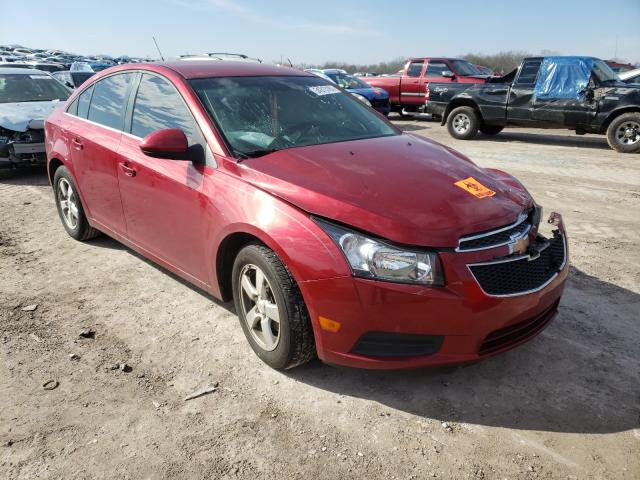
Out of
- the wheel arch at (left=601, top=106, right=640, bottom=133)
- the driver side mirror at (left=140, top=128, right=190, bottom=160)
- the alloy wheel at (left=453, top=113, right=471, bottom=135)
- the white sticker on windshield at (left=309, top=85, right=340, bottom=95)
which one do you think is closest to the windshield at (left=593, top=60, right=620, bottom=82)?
the wheel arch at (left=601, top=106, right=640, bottom=133)

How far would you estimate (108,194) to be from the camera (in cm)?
407

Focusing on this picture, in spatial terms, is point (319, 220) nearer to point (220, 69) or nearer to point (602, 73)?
point (220, 69)

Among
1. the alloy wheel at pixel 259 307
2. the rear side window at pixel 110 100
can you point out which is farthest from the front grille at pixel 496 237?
the rear side window at pixel 110 100

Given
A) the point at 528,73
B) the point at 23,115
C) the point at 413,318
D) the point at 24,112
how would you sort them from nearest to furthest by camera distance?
the point at 413,318 < the point at 23,115 < the point at 24,112 < the point at 528,73

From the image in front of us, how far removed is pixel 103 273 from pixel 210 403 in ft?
7.05

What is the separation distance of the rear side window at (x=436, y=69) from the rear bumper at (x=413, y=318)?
14.2 metres

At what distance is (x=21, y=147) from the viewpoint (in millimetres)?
7422

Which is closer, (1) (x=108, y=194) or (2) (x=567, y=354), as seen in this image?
(2) (x=567, y=354)

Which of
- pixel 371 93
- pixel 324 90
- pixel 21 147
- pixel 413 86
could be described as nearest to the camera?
pixel 324 90

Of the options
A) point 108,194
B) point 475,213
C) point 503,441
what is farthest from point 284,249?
point 108,194

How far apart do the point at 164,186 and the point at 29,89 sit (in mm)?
7048

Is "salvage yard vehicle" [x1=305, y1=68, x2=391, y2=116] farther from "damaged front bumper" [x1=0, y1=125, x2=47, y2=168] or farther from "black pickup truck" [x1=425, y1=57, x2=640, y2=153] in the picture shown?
"damaged front bumper" [x1=0, y1=125, x2=47, y2=168]

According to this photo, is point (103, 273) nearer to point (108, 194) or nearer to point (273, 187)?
point (108, 194)

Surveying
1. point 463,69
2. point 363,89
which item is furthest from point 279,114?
point 463,69
